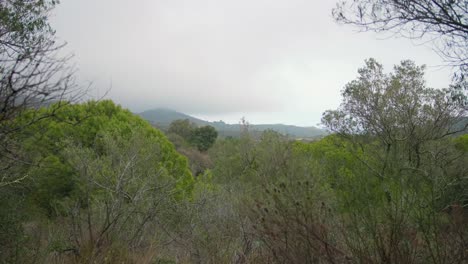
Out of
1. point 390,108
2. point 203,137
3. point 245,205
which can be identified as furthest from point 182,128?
point 245,205

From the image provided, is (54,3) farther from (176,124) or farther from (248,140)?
(176,124)

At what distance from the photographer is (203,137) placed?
2251 inches

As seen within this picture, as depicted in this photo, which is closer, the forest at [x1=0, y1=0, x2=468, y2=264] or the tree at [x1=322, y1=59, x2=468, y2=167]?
the forest at [x1=0, y1=0, x2=468, y2=264]

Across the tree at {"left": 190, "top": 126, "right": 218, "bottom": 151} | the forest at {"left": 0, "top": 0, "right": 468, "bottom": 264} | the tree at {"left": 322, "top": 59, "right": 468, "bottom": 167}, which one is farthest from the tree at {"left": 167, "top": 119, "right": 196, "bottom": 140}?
the forest at {"left": 0, "top": 0, "right": 468, "bottom": 264}

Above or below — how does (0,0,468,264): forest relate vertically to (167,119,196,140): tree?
below

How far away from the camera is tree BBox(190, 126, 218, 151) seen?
184 ft

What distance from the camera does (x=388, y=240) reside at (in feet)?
10.7

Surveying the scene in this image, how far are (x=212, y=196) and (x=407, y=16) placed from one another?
521 centimetres

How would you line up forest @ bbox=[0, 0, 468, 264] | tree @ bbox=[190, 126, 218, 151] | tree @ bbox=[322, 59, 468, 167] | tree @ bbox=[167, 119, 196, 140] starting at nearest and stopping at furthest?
forest @ bbox=[0, 0, 468, 264] < tree @ bbox=[322, 59, 468, 167] < tree @ bbox=[190, 126, 218, 151] < tree @ bbox=[167, 119, 196, 140]

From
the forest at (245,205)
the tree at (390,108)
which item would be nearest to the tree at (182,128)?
the tree at (390,108)

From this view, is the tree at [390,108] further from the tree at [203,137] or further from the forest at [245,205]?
the tree at [203,137]

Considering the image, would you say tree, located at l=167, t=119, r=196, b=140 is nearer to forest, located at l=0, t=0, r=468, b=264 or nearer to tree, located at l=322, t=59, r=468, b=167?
tree, located at l=322, t=59, r=468, b=167

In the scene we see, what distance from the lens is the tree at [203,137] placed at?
184 ft

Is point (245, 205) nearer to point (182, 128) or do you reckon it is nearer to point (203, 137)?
point (203, 137)
